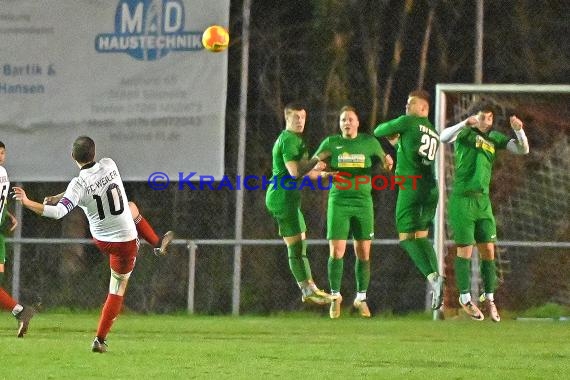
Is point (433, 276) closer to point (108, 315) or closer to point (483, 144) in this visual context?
point (483, 144)

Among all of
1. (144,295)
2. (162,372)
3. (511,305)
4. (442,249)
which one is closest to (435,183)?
(442,249)

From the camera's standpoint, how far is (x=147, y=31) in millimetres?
15453

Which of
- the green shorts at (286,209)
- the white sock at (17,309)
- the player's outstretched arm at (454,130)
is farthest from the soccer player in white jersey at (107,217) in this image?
the player's outstretched arm at (454,130)

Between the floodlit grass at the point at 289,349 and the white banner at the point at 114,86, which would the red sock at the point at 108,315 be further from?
the white banner at the point at 114,86

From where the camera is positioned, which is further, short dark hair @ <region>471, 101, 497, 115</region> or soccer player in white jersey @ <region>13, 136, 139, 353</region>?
short dark hair @ <region>471, 101, 497, 115</region>

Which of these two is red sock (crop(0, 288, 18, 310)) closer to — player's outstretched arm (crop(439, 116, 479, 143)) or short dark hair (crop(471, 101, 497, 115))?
player's outstretched arm (crop(439, 116, 479, 143))

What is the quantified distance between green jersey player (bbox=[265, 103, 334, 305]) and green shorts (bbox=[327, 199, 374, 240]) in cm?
30

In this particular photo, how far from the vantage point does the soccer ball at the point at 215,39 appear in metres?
14.8

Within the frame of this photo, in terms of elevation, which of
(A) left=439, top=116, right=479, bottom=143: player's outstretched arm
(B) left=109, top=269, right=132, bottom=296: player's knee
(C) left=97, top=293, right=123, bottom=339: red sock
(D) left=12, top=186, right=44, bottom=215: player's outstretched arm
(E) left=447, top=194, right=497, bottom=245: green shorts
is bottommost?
(C) left=97, top=293, right=123, bottom=339: red sock

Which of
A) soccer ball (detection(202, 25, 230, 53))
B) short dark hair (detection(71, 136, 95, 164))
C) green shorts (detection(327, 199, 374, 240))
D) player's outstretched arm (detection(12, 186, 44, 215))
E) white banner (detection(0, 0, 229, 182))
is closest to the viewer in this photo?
player's outstretched arm (detection(12, 186, 44, 215))

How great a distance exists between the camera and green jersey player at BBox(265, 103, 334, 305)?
13406 millimetres

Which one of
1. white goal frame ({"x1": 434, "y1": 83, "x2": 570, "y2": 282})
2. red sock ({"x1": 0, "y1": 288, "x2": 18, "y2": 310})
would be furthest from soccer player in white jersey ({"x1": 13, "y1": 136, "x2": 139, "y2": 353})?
white goal frame ({"x1": 434, "y1": 83, "x2": 570, "y2": 282})

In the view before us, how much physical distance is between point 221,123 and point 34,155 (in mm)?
2060

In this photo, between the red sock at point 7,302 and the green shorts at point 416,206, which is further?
the green shorts at point 416,206
